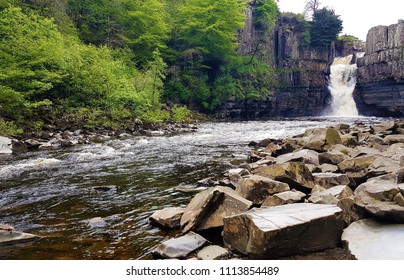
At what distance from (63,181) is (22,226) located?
2911mm

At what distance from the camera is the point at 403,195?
3.88 metres

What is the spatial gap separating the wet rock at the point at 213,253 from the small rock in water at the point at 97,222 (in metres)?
1.94

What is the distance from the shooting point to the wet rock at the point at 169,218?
481cm

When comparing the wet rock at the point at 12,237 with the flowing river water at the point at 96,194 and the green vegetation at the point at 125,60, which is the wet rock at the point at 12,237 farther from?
the green vegetation at the point at 125,60

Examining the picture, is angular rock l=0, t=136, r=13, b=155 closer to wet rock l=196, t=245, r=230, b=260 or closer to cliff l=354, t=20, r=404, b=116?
wet rock l=196, t=245, r=230, b=260

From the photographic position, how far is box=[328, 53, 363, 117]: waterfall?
43688 millimetres

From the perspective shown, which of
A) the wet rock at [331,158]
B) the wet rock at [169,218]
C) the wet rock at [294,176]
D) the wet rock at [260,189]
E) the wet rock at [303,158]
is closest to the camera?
the wet rock at [169,218]

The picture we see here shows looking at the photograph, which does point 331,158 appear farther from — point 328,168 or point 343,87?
point 343,87

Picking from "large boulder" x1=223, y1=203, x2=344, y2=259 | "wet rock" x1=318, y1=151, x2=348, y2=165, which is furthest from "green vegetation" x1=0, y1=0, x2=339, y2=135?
"large boulder" x1=223, y1=203, x2=344, y2=259

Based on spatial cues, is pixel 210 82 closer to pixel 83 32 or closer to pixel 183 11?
pixel 183 11

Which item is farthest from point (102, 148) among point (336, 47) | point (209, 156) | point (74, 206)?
point (336, 47)

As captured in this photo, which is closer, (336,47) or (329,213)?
(329,213)

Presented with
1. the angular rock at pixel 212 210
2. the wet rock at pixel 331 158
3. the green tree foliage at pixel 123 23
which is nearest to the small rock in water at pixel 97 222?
the angular rock at pixel 212 210

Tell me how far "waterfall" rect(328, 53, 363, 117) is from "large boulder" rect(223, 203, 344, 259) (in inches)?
1710
